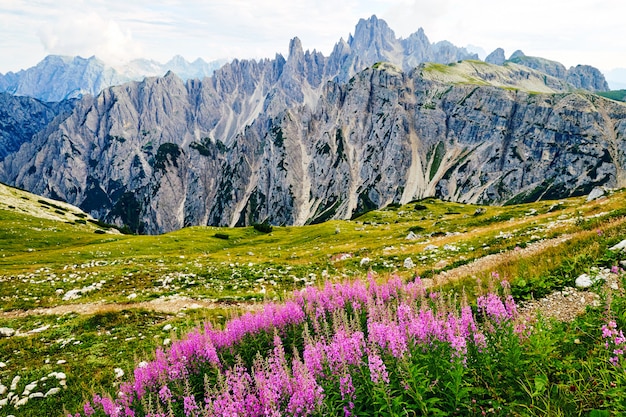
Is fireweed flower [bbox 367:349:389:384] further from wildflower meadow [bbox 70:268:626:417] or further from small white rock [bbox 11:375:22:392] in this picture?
small white rock [bbox 11:375:22:392]

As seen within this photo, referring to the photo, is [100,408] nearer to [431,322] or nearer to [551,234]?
[431,322]

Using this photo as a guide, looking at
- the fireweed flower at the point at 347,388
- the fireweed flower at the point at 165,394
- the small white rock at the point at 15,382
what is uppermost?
the fireweed flower at the point at 347,388

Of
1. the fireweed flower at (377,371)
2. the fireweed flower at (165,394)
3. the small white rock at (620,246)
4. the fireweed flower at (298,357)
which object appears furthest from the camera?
the small white rock at (620,246)

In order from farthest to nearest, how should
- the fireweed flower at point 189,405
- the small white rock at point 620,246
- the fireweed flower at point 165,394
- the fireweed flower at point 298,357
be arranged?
1. the small white rock at point 620,246
2. the fireweed flower at point 165,394
3. the fireweed flower at point 189,405
4. the fireweed flower at point 298,357

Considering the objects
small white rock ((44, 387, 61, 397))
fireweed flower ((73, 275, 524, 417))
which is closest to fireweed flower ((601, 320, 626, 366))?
fireweed flower ((73, 275, 524, 417))

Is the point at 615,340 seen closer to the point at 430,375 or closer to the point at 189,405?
the point at 430,375

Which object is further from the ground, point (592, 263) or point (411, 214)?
point (592, 263)

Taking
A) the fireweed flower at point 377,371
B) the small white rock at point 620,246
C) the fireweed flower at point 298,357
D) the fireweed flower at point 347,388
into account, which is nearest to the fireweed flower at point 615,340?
the fireweed flower at point 298,357

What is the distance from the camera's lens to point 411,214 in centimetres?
10175

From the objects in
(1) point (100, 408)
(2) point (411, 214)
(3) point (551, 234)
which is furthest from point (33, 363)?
(2) point (411, 214)

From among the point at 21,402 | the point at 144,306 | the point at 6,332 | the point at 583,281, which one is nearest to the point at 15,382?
the point at 21,402

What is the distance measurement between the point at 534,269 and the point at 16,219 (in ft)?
339

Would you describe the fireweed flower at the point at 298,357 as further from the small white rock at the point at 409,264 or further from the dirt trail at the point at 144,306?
the small white rock at the point at 409,264

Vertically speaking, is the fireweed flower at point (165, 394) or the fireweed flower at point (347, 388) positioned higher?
the fireweed flower at point (347, 388)
